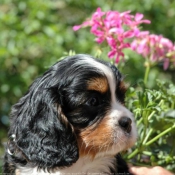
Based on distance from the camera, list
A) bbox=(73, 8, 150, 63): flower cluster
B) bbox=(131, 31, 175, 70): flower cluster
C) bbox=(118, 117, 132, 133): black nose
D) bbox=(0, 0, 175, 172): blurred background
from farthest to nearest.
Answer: bbox=(0, 0, 175, 172): blurred background < bbox=(131, 31, 175, 70): flower cluster < bbox=(73, 8, 150, 63): flower cluster < bbox=(118, 117, 132, 133): black nose

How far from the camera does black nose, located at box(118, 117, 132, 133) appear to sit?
3.40 meters

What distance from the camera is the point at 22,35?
712 cm

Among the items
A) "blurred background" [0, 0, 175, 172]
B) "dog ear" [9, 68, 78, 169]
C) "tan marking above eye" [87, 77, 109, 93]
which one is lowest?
"blurred background" [0, 0, 175, 172]

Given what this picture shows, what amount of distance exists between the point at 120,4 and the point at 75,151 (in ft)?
16.2

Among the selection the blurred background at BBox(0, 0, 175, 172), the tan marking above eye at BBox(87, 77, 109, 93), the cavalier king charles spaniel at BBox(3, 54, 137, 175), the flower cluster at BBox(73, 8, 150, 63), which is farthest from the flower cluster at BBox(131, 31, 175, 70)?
the blurred background at BBox(0, 0, 175, 172)

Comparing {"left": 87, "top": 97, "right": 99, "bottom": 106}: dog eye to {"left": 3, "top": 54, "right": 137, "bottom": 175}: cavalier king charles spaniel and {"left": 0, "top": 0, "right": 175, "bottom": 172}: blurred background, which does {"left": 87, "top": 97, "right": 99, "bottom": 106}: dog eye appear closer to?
{"left": 3, "top": 54, "right": 137, "bottom": 175}: cavalier king charles spaniel

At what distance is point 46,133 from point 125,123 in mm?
506

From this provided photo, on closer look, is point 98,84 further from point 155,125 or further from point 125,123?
point 155,125

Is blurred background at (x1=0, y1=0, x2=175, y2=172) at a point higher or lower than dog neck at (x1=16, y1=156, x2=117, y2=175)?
lower

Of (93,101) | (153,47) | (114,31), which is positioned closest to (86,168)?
(93,101)

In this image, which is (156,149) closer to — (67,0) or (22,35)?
(22,35)

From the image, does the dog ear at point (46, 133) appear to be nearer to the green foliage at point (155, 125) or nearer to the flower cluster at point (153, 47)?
the green foliage at point (155, 125)

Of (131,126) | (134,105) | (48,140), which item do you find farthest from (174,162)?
(48,140)

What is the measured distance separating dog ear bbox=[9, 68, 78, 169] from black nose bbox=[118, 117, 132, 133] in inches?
12.3
